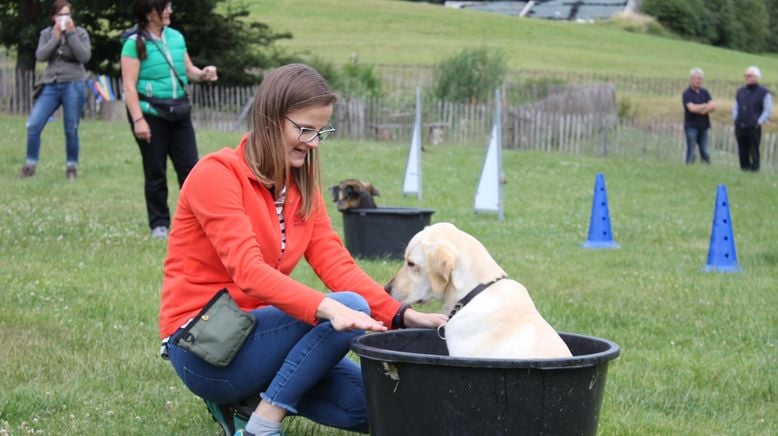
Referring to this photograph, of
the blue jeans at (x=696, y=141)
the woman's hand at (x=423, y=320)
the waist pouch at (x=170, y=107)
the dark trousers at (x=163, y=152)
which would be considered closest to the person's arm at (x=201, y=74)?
the waist pouch at (x=170, y=107)

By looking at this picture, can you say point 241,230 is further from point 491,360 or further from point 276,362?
point 491,360

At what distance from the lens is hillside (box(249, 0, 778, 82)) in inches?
2176

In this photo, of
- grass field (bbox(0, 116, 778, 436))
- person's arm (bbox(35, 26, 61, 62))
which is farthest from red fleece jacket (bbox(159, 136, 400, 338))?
person's arm (bbox(35, 26, 61, 62))

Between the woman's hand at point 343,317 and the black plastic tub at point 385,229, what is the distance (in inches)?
207

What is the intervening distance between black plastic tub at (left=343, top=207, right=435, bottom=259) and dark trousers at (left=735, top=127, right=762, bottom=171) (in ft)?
47.9

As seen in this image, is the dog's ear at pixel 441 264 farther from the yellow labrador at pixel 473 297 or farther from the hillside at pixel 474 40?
the hillside at pixel 474 40

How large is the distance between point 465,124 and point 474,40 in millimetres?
36949

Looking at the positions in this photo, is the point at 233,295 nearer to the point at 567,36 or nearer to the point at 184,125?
the point at 184,125

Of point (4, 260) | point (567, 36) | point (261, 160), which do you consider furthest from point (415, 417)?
point (567, 36)

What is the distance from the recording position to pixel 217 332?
12.7 feet

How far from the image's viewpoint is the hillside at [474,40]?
55281 mm

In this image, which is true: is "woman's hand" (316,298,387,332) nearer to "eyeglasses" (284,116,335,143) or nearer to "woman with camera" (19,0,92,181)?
"eyeglasses" (284,116,335,143)

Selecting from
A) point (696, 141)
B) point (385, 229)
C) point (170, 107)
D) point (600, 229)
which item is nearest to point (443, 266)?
point (385, 229)

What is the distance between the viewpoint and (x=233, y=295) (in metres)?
4.17
